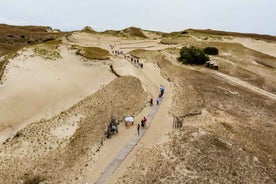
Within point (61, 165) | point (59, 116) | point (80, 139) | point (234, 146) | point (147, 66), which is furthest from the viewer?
point (147, 66)

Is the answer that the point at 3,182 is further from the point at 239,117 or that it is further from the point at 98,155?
the point at 239,117

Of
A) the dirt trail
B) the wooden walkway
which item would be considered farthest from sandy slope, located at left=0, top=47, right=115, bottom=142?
the wooden walkway

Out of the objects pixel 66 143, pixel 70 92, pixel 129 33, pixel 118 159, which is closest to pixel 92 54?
pixel 70 92

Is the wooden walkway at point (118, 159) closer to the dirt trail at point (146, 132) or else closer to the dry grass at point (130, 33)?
the dirt trail at point (146, 132)

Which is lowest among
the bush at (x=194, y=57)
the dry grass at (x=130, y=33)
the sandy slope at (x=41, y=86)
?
the sandy slope at (x=41, y=86)

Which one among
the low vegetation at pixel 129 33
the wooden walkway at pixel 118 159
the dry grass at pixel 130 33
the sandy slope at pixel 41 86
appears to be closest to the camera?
the wooden walkway at pixel 118 159

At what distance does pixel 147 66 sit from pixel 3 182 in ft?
144

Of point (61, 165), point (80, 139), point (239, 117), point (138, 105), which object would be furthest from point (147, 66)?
point (61, 165)

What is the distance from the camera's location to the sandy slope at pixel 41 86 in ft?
149

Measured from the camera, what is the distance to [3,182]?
32.0 m

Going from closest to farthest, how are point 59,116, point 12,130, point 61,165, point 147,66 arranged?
point 61,165
point 12,130
point 59,116
point 147,66

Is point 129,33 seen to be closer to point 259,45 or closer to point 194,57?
point 259,45

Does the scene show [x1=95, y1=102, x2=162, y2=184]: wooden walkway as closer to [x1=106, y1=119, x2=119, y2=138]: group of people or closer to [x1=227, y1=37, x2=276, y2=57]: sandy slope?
[x1=106, y1=119, x2=119, y2=138]: group of people

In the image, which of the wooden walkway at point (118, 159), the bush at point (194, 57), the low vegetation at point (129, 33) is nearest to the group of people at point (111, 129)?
the wooden walkway at point (118, 159)
